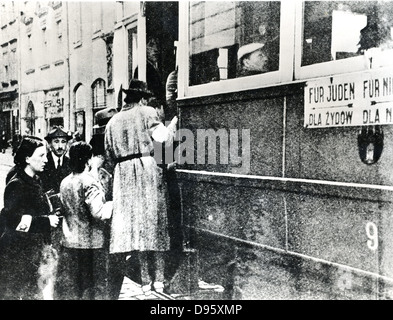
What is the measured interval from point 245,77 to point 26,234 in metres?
2.35

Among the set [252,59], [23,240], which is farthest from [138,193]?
[252,59]

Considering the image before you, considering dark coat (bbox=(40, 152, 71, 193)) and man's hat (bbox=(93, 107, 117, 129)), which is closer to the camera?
dark coat (bbox=(40, 152, 71, 193))

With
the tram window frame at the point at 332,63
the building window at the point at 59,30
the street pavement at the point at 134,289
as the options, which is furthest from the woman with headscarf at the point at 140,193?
the tram window frame at the point at 332,63

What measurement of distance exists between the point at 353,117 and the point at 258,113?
2.74 feet

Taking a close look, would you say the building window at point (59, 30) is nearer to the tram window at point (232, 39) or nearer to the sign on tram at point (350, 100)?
the tram window at point (232, 39)

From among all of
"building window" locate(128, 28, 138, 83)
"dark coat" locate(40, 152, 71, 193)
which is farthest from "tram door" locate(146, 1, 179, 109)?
"dark coat" locate(40, 152, 71, 193)

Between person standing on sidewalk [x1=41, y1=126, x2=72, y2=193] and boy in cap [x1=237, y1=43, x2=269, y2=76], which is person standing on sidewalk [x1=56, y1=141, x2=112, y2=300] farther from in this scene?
boy in cap [x1=237, y1=43, x2=269, y2=76]

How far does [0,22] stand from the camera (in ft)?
13.4

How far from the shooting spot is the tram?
298cm

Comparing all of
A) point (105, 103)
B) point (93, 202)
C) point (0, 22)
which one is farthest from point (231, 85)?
point (0, 22)

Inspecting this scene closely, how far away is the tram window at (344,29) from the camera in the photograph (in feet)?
10.5
